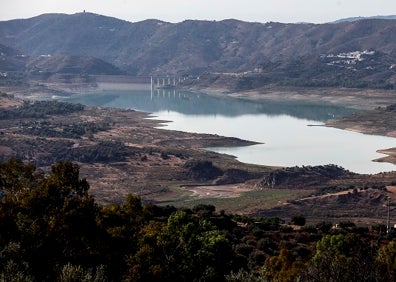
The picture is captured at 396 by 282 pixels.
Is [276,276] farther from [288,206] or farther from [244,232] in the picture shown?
[288,206]

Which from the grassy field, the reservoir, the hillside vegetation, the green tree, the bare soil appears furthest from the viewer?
the reservoir

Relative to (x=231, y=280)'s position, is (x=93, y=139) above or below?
below

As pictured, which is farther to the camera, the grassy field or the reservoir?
the reservoir

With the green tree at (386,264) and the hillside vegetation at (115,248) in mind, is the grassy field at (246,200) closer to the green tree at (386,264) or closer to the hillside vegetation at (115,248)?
the hillside vegetation at (115,248)

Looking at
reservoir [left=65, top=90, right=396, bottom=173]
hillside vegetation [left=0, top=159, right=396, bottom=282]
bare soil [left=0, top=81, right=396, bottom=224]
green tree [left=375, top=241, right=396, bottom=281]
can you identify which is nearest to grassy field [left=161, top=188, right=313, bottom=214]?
bare soil [left=0, top=81, right=396, bottom=224]

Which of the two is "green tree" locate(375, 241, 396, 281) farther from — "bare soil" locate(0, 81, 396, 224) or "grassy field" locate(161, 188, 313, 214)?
"grassy field" locate(161, 188, 313, 214)

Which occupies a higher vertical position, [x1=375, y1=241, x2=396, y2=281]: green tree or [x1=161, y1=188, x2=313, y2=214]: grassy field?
[x1=375, y1=241, x2=396, y2=281]: green tree

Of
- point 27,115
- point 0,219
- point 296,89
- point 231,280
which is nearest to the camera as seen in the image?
point 231,280

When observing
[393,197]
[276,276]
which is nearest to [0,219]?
[276,276]

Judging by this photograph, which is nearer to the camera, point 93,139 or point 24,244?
point 24,244
